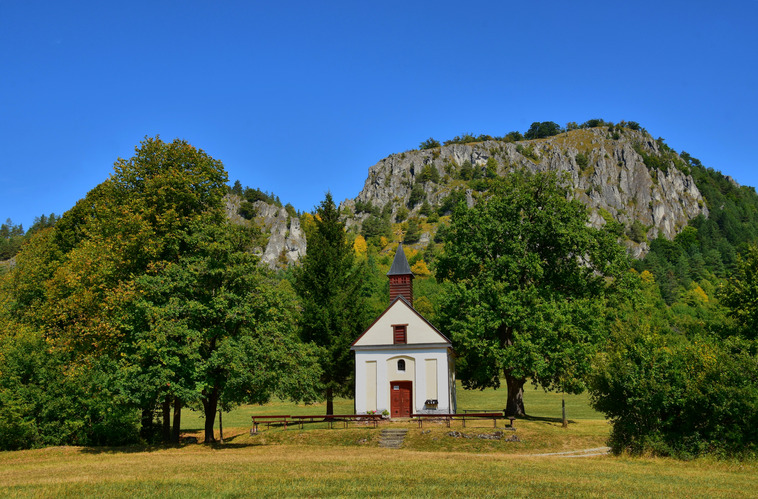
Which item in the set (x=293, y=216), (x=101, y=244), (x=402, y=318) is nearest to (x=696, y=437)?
(x=402, y=318)

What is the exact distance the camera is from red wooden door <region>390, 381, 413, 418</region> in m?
33.8

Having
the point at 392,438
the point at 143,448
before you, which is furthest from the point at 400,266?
the point at 143,448

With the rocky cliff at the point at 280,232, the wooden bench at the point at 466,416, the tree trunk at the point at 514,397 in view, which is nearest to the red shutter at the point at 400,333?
the wooden bench at the point at 466,416

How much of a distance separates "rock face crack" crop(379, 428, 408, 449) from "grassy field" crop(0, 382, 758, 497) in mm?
445

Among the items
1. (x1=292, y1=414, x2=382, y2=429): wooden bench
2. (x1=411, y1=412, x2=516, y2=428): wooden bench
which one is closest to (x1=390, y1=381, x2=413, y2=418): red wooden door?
(x1=292, y1=414, x2=382, y2=429): wooden bench

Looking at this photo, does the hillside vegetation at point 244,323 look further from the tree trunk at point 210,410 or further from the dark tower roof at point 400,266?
the dark tower roof at point 400,266

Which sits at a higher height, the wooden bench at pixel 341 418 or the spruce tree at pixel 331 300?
the spruce tree at pixel 331 300

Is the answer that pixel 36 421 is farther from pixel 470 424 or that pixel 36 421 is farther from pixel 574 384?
pixel 574 384

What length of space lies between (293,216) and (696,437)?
6693 inches

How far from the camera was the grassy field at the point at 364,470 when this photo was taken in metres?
13.1

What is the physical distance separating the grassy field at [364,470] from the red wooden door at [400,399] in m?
6.12

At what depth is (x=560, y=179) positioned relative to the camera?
1390 inches

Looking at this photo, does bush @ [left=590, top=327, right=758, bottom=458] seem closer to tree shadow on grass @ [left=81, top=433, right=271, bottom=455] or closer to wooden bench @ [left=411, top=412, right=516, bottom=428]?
wooden bench @ [left=411, top=412, right=516, bottom=428]

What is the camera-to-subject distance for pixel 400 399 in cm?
3400
